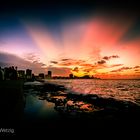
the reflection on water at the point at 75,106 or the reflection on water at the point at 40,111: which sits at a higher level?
the reflection on water at the point at 40,111

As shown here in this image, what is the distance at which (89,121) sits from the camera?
13.9 meters

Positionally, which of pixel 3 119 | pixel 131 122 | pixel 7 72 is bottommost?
pixel 131 122

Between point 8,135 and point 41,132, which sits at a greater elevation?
point 8,135

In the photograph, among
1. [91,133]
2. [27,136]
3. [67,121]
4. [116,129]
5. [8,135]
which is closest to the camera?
[8,135]

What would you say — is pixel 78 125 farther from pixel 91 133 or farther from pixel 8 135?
pixel 8 135

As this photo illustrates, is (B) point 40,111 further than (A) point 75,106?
No

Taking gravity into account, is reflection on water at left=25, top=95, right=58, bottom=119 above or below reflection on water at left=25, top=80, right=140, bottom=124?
above

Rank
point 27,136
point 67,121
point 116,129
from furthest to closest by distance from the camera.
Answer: point 67,121, point 116,129, point 27,136

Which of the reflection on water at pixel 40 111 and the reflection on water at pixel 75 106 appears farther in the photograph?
the reflection on water at pixel 75 106

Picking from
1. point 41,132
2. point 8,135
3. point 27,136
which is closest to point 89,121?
point 41,132

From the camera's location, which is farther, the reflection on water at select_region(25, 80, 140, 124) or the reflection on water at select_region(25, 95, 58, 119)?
the reflection on water at select_region(25, 80, 140, 124)

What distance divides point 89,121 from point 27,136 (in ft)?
21.6

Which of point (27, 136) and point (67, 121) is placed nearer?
point (27, 136)

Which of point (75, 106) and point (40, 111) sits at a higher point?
point (40, 111)
